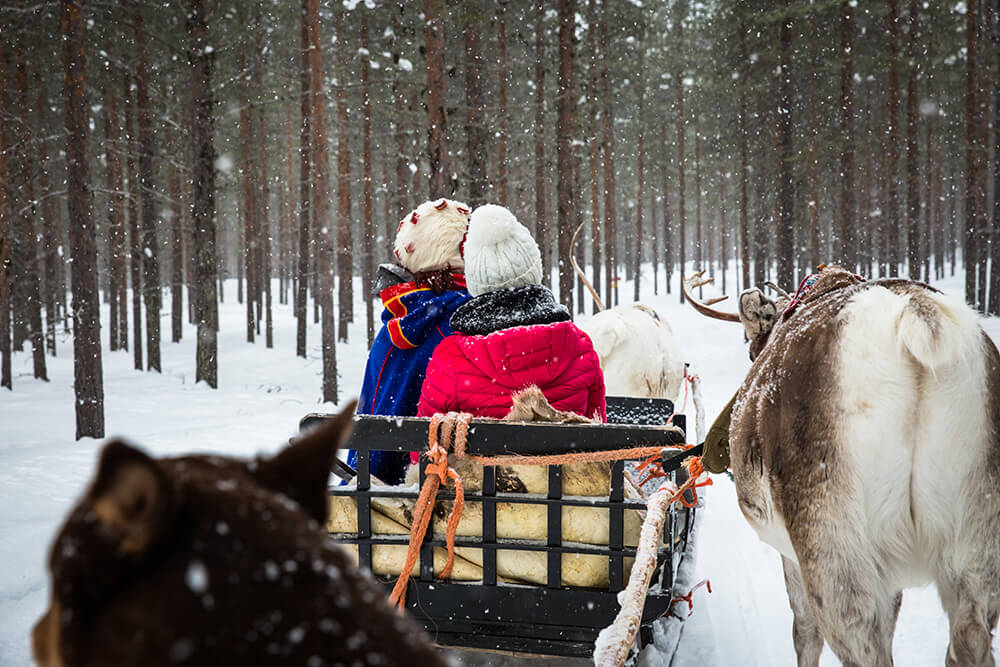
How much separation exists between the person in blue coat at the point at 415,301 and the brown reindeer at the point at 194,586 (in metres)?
3.18

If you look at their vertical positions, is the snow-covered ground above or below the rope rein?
below

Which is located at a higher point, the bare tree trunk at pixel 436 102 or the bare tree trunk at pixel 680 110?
the bare tree trunk at pixel 680 110

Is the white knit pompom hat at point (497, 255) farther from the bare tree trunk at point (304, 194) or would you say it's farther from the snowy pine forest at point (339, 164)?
the bare tree trunk at point (304, 194)

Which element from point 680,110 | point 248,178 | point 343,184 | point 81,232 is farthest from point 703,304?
point 680,110

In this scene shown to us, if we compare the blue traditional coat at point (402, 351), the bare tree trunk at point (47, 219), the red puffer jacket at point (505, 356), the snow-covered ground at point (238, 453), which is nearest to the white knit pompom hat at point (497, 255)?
the red puffer jacket at point (505, 356)

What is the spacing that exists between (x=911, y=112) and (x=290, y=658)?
22983mm

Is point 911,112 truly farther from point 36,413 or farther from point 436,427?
point 36,413

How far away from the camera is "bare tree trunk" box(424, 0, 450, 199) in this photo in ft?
35.9

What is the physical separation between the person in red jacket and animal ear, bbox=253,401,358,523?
2.31 m

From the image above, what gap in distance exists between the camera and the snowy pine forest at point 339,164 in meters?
8.22

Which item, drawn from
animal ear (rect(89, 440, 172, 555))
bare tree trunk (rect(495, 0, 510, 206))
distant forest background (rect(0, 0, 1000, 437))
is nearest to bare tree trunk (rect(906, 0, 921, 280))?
distant forest background (rect(0, 0, 1000, 437))

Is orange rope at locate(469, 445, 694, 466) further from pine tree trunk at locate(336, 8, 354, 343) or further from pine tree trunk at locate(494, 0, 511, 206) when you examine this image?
pine tree trunk at locate(494, 0, 511, 206)

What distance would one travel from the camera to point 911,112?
62.2ft

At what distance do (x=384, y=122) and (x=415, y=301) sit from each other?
21224 millimetres
